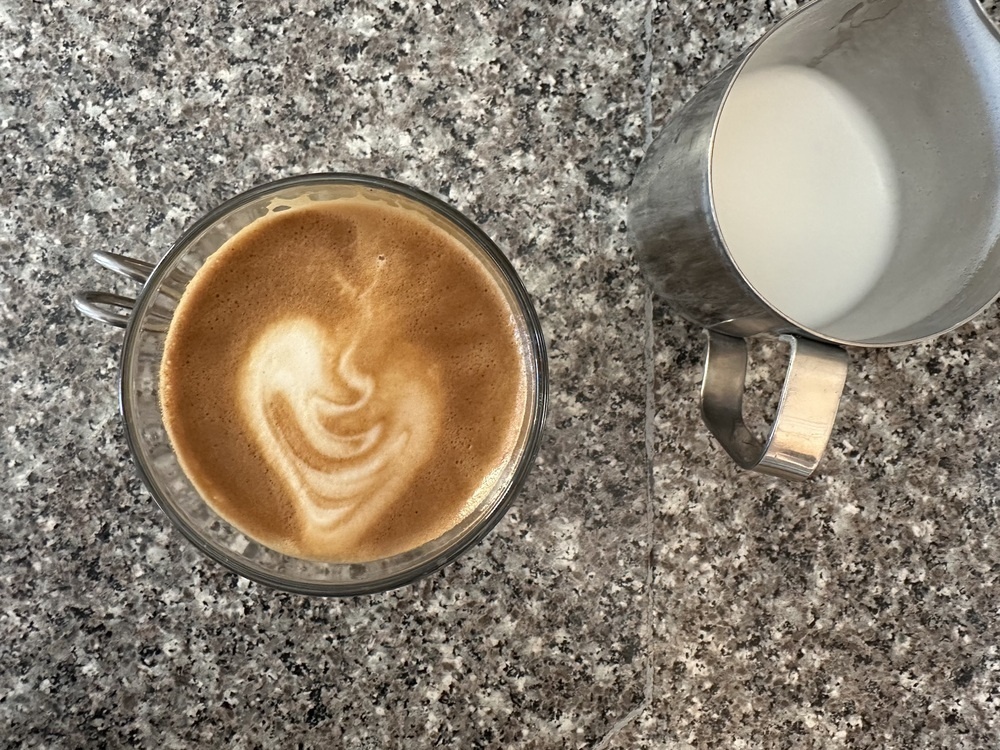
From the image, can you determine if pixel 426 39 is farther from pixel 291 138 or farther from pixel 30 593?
pixel 30 593

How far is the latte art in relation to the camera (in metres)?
0.70

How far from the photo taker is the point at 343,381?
0.71m

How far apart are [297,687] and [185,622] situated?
0.14 meters

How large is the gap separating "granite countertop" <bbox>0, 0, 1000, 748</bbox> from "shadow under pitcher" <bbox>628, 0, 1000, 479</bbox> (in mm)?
105

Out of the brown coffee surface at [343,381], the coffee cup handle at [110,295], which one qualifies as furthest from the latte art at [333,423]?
the coffee cup handle at [110,295]

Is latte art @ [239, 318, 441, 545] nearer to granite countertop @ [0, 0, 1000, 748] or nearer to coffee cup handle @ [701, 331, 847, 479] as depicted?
granite countertop @ [0, 0, 1000, 748]

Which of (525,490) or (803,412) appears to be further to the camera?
(525,490)

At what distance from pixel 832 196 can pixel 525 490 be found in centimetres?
43

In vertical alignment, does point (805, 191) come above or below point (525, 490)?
above

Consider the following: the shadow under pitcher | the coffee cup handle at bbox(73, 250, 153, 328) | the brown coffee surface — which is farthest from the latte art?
the shadow under pitcher

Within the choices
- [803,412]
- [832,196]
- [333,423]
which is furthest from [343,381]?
[832,196]

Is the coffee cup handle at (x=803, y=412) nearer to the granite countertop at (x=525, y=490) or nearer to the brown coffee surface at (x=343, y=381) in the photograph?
the granite countertop at (x=525, y=490)

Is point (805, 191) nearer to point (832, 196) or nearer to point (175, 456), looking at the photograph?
point (832, 196)

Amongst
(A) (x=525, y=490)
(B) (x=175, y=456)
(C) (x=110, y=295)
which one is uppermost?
(C) (x=110, y=295)
